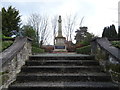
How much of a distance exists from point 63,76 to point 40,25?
1832cm

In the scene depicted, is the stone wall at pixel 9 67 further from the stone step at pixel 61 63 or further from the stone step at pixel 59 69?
the stone step at pixel 61 63

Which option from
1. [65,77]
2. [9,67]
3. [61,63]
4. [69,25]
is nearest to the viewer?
[9,67]

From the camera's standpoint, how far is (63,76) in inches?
96.9

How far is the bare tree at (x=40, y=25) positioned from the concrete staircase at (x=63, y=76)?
1518cm

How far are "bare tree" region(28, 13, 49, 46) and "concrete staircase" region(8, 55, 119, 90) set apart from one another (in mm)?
15179

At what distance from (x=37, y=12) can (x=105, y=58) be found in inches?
743

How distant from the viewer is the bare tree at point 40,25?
60.8 ft

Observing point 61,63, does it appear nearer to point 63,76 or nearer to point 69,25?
point 63,76

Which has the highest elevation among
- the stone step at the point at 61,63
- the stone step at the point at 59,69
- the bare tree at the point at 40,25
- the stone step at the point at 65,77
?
the bare tree at the point at 40,25

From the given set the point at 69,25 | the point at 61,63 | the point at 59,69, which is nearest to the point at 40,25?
the point at 69,25

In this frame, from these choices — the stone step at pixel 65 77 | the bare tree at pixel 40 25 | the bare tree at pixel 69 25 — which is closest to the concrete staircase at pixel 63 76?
the stone step at pixel 65 77

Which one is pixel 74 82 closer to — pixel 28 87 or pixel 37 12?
pixel 28 87

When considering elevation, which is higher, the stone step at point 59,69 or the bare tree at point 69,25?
the bare tree at point 69,25

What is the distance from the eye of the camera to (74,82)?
231cm
